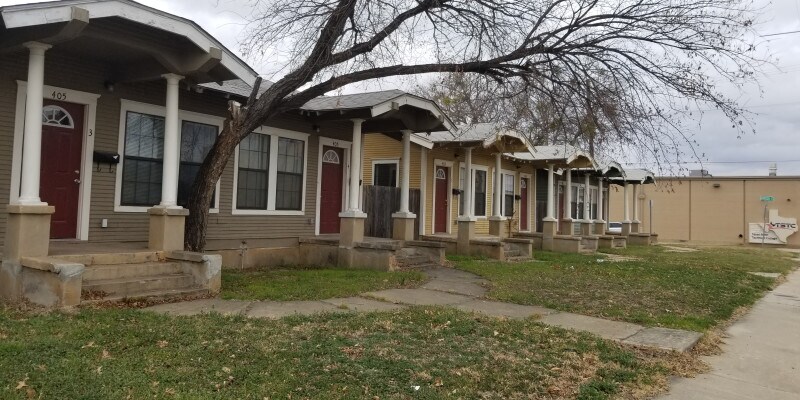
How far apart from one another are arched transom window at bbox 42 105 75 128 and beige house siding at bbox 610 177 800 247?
30711 mm

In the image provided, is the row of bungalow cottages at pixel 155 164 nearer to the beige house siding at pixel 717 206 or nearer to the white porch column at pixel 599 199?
the white porch column at pixel 599 199

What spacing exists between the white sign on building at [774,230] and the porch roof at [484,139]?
23974 millimetres

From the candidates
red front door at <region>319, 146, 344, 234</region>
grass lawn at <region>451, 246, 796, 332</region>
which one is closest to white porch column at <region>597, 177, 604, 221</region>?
grass lawn at <region>451, 246, 796, 332</region>

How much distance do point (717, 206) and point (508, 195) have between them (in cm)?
2074

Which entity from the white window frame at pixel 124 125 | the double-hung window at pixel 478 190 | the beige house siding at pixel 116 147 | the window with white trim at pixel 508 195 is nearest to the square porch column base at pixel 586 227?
the window with white trim at pixel 508 195

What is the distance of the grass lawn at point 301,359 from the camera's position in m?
4.40

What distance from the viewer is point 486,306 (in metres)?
8.43

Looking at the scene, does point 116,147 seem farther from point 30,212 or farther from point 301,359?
point 301,359

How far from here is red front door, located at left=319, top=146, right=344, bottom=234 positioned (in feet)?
45.2

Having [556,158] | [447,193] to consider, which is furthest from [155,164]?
[556,158]

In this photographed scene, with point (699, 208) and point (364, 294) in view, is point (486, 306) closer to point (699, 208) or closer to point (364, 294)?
point (364, 294)

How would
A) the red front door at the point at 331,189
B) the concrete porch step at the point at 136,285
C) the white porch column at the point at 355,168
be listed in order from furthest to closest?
the red front door at the point at 331,189 < the white porch column at the point at 355,168 < the concrete porch step at the point at 136,285

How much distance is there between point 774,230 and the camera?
3406 centimetres

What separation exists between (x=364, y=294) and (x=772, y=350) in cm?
530
